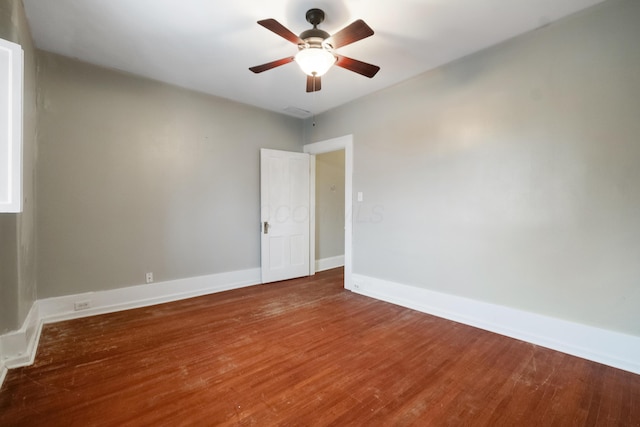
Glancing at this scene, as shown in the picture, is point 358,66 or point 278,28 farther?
point 358,66

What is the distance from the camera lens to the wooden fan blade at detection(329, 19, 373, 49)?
75.0 inches

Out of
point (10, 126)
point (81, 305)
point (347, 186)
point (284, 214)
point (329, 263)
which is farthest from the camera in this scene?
point (329, 263)

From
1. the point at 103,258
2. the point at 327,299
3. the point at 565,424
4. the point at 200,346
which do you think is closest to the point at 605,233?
the point at 565,424

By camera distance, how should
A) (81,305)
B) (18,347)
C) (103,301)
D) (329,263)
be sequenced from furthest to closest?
(329,263) → (103,301) → (81,305) → (18,347)

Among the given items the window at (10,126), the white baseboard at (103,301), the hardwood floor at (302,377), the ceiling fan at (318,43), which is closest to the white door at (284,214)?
the white baseboard at (103,301)

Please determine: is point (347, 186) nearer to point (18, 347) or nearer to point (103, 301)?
point (103, 301)

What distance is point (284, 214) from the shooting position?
457 cm

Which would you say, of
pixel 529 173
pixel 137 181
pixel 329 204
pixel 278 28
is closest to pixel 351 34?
pixel 278 28

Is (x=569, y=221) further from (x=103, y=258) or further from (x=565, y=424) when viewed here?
(x=103, y=258)

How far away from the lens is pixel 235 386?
6.15 ft

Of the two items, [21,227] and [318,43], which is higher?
[318,43]

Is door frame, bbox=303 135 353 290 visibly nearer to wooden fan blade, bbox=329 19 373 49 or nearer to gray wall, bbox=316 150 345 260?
gray wall, bbox=316 150 345 260

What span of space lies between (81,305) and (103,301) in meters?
0.19

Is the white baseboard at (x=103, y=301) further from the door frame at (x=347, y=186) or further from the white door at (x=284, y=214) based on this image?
the door frame at (x=347, y=186)
